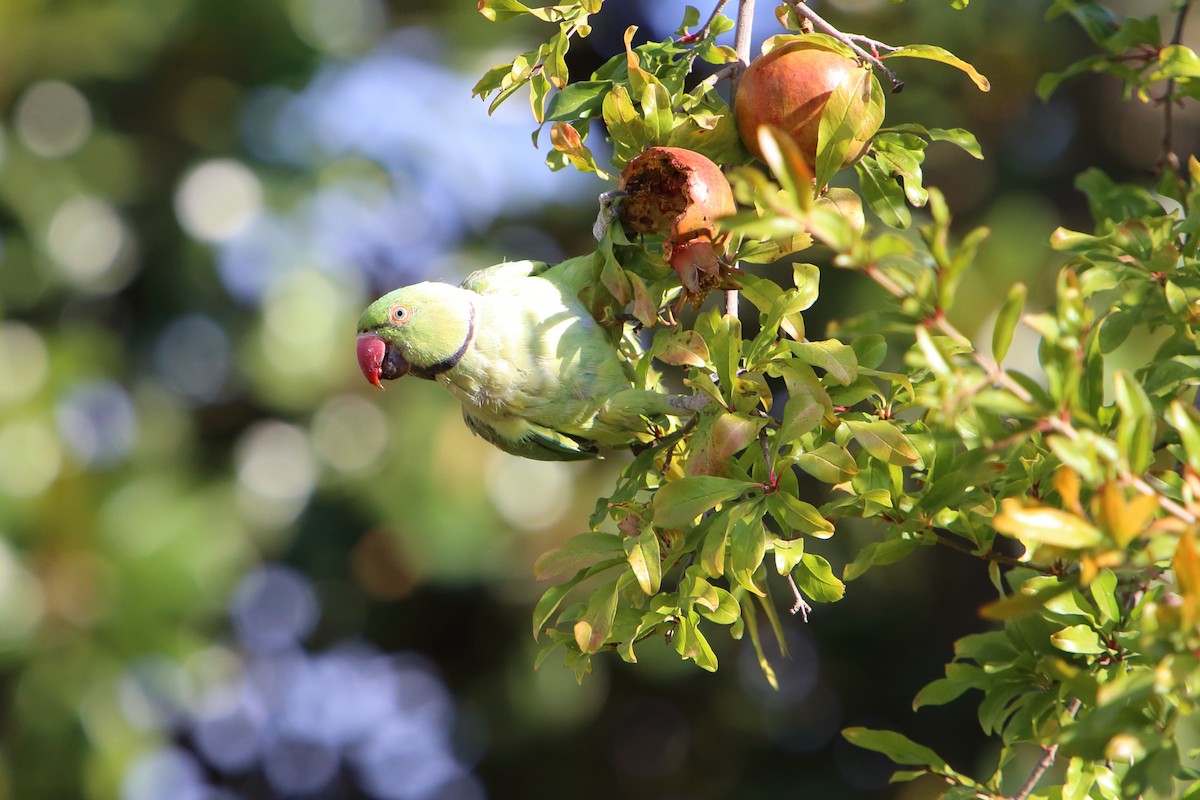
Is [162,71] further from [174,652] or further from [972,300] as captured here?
[972,300]

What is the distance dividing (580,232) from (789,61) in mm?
4270

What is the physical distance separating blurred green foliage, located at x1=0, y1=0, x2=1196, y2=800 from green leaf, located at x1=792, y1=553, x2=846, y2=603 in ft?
10.1

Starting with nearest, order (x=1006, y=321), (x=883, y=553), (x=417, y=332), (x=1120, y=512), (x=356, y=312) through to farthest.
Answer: (x=1120, y=512)
(x=1006, y=321)
(x=883, y=553)
(x=417, y=332)
(x=356, y=312)

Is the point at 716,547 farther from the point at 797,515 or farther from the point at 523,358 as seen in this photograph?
the point at 523,358

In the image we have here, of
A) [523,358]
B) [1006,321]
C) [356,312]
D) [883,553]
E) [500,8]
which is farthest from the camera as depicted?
[356,312]

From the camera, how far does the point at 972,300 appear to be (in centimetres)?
419

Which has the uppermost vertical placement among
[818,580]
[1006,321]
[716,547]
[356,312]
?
[1006,321]

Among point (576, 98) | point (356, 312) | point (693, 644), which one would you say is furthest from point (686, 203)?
point (356, 312)

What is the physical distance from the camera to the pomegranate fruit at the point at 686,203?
1.57 metres

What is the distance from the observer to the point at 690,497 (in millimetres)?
1429

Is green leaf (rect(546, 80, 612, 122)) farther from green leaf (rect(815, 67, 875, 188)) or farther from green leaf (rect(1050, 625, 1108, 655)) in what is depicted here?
green leaf (rect(1050, 625, 1108, 655))

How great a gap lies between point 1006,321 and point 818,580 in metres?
0.59

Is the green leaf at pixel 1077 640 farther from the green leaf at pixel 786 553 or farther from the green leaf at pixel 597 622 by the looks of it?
the green leaf at pixel 597 622

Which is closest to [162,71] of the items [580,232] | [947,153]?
[580,232]
